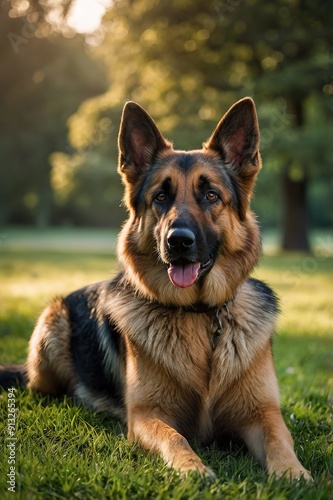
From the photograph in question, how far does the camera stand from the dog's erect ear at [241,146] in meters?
3.94

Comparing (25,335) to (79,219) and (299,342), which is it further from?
(79,219)

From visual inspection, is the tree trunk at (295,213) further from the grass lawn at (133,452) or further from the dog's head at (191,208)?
the dog's head at (191,208)

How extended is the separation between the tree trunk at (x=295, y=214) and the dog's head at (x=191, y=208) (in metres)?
18.2

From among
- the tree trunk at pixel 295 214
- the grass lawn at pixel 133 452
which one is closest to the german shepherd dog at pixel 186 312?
the grass lawn at pixel 133 452

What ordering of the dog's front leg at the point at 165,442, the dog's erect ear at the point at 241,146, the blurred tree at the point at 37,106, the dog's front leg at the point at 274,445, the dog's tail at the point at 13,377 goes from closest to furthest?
the dog's front leg at the point at 165,442 < the dog's front leg at the point at 274,445 < the dog's erect ear at the point at 241,146 < the dog's tail at the point at 13,377 < the blurred tree at the point at 37,106

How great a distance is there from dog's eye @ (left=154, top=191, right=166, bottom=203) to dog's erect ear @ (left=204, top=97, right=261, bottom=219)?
0.55m

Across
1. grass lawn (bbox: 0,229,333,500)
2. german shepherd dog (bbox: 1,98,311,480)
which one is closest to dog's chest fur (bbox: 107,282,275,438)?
german shepherd dog (bbox: 1,98,311,480)

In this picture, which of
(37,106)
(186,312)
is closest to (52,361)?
(186,312)

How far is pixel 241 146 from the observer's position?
403cm

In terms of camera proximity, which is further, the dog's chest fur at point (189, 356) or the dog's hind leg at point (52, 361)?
the dog's hind leg at point (52, 361)

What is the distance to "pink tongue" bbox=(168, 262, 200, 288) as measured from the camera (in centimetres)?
356

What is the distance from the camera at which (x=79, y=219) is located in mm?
44750

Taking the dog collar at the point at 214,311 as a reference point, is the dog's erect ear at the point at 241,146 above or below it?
above

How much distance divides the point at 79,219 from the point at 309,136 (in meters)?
29.3
